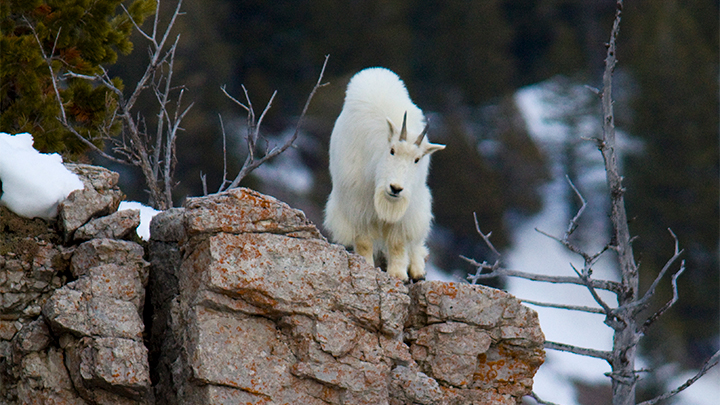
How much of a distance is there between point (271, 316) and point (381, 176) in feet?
6.94

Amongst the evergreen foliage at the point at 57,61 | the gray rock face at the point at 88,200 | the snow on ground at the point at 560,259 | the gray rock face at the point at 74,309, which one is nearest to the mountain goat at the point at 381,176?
the evergreen foliage at the point at 57,61

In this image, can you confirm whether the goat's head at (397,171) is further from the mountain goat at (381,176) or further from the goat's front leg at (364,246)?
the goat's front leg at (364,246)

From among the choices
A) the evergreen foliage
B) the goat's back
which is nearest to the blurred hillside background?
the evergreen foliage

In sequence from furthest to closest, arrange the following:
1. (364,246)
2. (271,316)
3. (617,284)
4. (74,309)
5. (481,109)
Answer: (481,109) < (617,284) < (364,246) < (271,316) < (74,309)

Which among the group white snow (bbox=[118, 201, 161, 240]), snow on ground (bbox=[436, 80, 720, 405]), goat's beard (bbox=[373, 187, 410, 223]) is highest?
snow on ground (bbox=[436, 80, 720, 405])

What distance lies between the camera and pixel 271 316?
4820 mm

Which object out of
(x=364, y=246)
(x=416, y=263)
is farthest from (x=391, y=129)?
(x=416, y=263)

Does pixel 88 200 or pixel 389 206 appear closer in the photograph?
pixel 88 200

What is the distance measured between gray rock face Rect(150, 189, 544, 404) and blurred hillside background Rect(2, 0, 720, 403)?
2114 centimetres

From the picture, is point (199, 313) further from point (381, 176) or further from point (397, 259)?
point (397, 259)

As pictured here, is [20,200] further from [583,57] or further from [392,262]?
[583,57]

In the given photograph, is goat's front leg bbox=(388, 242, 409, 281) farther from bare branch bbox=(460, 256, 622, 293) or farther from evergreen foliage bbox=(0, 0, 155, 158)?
evergreen foliage bbox=(0, 0, 155, 158)

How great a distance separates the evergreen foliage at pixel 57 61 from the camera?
25.3 feet

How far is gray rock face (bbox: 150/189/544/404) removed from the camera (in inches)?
184
